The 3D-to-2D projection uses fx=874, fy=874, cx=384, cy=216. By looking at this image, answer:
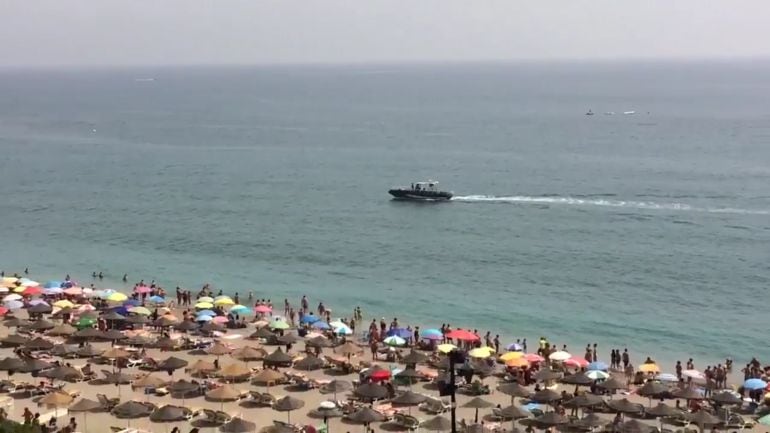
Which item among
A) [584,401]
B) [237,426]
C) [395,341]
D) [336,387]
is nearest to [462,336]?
[395,341]

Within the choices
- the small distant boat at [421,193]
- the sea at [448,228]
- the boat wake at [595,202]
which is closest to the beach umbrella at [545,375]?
the sea at [448,228]

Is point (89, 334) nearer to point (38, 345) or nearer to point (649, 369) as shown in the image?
point (38, 345)

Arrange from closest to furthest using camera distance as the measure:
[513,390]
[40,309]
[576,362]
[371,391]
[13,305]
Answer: [371,391], [513,390], [576,362], [40,309], [13,305]

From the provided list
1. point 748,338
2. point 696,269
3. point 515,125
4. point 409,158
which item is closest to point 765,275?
point 696,269

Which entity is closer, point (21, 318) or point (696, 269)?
point (21, 318)

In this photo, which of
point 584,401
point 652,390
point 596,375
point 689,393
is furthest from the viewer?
point 596,375

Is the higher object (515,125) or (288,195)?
(515,125)

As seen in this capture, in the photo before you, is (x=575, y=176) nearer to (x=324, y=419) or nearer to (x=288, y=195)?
(x=288, y=195)
